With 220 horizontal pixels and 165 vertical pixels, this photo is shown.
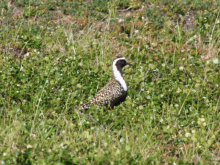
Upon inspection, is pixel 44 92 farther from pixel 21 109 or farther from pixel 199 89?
pixel 199 89

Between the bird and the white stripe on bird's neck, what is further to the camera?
the white stripe on bird's neck

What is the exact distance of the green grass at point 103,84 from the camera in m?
6.71

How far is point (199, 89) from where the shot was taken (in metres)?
8.98

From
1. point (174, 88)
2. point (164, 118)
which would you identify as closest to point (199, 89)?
point (174, 88)

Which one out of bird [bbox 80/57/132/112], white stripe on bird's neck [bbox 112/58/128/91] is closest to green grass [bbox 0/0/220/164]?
bird [bbox 80/57/132/112]

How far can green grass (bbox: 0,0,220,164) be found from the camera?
6.71m

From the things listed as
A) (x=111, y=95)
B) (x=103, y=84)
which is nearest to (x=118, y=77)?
(x=111, y=95)

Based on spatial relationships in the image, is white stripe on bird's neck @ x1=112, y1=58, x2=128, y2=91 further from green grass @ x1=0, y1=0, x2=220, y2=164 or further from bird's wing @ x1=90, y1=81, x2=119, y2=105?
green grass @ x1=0, y1=0, x2=220, y2=164

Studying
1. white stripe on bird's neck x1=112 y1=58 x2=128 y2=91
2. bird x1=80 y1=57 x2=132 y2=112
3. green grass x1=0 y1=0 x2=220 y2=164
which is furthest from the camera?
white stripe on bird's neck x1=112 y1=58 x2=128 y2=91

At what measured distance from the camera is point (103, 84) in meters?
9.41

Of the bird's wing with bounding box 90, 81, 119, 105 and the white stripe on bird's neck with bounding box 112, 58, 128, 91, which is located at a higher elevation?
the white stripe on bird's neck with bounding box 112, 58, 128, 91

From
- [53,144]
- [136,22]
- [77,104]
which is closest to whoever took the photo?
[53,144]

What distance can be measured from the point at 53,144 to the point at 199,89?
3.46m

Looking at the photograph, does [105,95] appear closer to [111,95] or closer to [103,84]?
[111,95]
